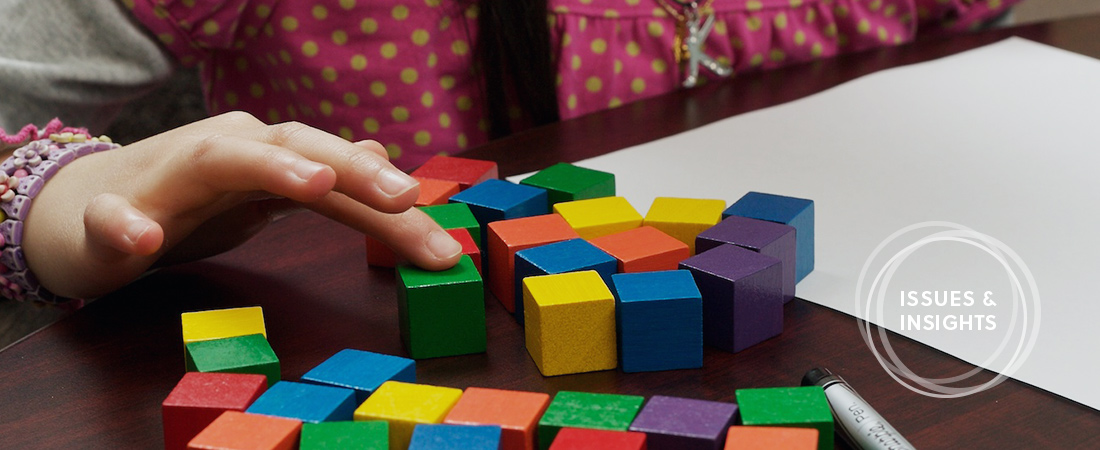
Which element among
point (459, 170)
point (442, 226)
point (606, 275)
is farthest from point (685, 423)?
point (459, 170)

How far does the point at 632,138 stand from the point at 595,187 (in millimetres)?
201

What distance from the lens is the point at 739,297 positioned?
0.55 metres

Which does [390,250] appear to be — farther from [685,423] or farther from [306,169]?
[685,423]

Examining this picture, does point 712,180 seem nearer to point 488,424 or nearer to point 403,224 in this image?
point 403,224

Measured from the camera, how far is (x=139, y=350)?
59 cm

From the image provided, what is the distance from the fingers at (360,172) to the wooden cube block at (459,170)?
141 mm

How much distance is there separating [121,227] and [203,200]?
7 centimetres

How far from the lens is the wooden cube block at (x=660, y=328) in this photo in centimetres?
54

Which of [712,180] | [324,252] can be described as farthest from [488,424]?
[712,180]

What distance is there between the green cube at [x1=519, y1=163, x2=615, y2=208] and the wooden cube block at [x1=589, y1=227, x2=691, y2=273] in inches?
3.2

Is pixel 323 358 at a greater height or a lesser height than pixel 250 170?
lesser

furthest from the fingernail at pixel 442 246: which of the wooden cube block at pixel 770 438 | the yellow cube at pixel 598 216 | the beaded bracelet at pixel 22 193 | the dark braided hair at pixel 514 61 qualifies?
the dark braided hair at pixel 514 61

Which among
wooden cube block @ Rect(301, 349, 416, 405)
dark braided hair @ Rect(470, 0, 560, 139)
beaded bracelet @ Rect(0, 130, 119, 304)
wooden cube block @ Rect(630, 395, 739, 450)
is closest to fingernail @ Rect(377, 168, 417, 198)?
wooden cube block @ Rect(301, 349, 416, 405)

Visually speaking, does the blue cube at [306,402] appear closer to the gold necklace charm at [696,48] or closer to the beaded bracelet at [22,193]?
the beaded bracelet at [22,193]
